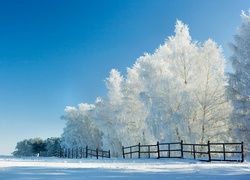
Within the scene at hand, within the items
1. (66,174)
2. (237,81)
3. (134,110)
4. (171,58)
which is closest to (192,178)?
(66,174)

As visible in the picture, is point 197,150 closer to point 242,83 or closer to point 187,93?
point 187,93

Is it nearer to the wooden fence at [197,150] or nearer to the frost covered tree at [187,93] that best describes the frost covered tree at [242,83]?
the wooden fence at [197,150]

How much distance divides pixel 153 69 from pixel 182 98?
14.4 feet

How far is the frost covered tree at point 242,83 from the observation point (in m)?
22.6

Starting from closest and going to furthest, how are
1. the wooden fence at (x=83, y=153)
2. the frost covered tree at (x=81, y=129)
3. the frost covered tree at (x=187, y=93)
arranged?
the frost covered tree at (x=187, y=93) → the wooden fence at (x=83, y=153) → the frost covered tree at (x=81, y=129)

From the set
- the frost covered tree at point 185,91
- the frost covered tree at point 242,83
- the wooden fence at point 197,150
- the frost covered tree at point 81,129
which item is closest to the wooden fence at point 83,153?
the frost covered tree at point 81,129

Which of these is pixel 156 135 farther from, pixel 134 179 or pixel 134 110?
pixel 134 179

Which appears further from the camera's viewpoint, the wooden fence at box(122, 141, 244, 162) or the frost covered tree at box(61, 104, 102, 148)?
the frost covered tree at box(61, 104, 102, 148)

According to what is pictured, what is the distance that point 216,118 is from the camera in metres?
27.9

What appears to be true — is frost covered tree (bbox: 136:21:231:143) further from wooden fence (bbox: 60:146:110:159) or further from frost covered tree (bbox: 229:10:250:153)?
wooden fence (bbox: 60:146:110:159)

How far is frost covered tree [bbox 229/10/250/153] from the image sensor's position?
22641mm

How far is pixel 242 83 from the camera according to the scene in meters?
23.3

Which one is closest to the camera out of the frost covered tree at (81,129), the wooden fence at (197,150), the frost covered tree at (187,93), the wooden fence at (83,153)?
the wooden fence at (197,150)

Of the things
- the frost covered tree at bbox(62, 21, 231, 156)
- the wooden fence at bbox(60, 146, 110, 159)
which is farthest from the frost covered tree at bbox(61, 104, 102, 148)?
the frost covered tree at bbox(62, 21, 231, 156)
